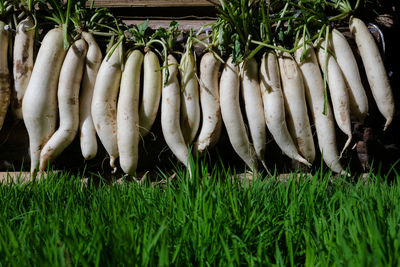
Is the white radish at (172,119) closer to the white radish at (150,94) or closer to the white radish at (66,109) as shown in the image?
the white radish at (150,94)

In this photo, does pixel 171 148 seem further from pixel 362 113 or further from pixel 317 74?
pixel 362 113

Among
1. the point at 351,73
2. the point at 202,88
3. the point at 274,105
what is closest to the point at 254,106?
the point at 274,105

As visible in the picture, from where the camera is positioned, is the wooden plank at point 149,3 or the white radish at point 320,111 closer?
the white radish at point 320,111

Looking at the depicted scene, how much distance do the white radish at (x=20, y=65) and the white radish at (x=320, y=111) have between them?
101 centimetres

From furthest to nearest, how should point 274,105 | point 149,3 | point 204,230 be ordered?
point 149,3, point 274,105, point 204,230

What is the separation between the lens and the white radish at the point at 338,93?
1508 millimetres

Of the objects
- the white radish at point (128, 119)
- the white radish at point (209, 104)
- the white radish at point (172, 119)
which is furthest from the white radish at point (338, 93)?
the white radish at point (128, 119)

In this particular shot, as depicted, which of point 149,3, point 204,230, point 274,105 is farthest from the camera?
point 149,3

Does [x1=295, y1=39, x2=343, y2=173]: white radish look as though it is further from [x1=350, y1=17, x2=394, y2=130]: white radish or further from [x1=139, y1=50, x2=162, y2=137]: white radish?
[x1=139, y1=50, x2=162, y2=137]: white radish

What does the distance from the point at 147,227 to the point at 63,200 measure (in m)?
0.42

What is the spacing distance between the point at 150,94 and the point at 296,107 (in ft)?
1.73

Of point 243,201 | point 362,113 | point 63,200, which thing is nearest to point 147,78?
point 63,200

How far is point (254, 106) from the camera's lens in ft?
5.00

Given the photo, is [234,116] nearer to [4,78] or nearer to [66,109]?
[66,109]
